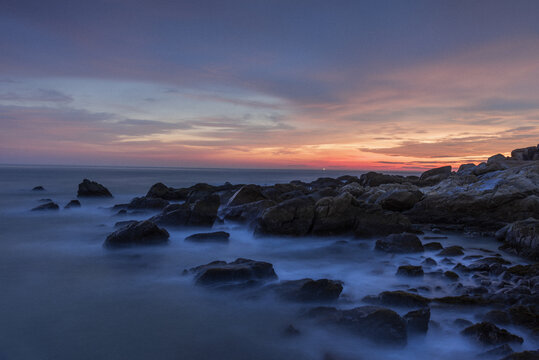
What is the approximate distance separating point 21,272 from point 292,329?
772 cm

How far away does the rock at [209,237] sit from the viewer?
11.3m

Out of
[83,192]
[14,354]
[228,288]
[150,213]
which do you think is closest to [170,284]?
[228,288]

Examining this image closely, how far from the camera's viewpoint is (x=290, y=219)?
11891 millimetres

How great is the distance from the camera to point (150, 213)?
17609 mm

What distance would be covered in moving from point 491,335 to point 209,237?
29.1ft

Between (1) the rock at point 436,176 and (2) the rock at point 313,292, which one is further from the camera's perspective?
(1) the rock at point 436,176

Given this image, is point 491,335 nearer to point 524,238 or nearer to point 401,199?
point 524,238

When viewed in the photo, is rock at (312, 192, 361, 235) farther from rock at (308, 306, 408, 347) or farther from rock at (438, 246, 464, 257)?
rock at (308, 306, 408, 347)

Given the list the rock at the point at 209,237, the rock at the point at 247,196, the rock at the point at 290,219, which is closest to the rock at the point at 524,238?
the rock at the point at 290,219

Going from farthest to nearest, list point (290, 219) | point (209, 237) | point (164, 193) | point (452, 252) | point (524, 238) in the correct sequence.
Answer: point (164, 193) → point (290, 219) → point (209, 237) → point (524, 238) → point (452, 252)

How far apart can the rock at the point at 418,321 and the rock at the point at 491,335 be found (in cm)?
61

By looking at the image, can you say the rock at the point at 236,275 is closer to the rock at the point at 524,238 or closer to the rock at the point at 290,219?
the rock at the point at 290,219

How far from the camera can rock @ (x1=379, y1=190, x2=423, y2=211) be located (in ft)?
51.9

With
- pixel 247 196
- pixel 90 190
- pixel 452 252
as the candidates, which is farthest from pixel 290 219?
pixel 90 190
